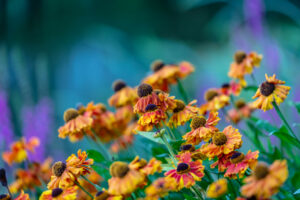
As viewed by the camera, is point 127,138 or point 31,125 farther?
point 31,125

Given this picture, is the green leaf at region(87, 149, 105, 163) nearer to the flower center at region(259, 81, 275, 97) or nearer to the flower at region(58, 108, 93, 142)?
the flower at region(58, 108, 93, 142)

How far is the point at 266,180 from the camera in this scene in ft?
2.29

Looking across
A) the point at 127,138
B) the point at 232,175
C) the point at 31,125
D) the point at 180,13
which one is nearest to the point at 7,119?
the point at 31,125

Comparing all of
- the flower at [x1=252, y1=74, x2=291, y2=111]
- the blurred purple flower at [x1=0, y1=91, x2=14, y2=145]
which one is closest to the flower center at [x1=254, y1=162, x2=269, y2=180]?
the flower at [x1=252, y1=74, x2=291, y2=111]

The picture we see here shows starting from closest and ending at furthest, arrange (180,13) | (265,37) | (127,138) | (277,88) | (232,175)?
1. (232,175)
2. (277,88)
3. (127,138)
4. (265,37)
5. (180,13)

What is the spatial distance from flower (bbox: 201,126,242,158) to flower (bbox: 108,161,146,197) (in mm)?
193

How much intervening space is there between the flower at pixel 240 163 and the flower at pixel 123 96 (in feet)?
2.23

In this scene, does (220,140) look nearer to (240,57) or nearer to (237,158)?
(237,158)

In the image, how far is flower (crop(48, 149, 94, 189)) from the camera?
3.20 ft

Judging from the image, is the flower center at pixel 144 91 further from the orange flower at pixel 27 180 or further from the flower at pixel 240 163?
the orange flower at pixel 27 180

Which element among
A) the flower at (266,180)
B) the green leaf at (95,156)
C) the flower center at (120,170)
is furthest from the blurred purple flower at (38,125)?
the flower at (266,180)

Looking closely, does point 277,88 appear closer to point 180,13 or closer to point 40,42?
point 40,42

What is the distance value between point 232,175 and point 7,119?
4.29 feet

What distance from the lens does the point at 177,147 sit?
44.7 inches
